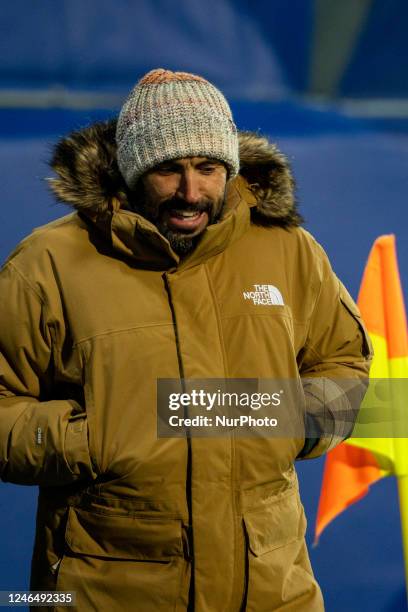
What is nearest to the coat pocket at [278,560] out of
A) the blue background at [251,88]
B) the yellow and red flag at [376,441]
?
the yellow and red flag at [376,441]

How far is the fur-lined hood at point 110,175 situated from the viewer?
2291 millimetres

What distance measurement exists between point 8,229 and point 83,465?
157 centimetres

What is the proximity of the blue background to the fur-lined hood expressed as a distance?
1199 mm

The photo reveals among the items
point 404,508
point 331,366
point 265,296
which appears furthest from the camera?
point 404,508

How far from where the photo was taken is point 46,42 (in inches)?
149

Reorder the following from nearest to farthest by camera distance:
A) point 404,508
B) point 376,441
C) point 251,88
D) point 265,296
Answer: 1. point 265,296
2. point 404,508
3. point 376,441
4. point 251,88

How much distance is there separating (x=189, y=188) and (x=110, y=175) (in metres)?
0.20

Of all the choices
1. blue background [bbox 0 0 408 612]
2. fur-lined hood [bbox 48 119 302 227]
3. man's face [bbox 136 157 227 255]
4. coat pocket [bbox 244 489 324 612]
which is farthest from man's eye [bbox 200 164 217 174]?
blue background [bbox 0 0 408 612]

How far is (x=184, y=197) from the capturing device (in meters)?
2.23

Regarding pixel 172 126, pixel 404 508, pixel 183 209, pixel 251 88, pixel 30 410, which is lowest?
pixel 404 508

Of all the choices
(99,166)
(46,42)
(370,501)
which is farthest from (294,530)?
(46,42)

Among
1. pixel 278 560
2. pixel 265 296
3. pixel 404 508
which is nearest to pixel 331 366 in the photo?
pixel 265 296

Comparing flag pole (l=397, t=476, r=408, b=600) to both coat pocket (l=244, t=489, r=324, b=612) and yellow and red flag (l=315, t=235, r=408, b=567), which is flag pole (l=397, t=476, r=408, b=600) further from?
coat pocket (l=244, t=489, r=324, b=612)

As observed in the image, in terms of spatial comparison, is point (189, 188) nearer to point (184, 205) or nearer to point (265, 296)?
point (184, 205)
